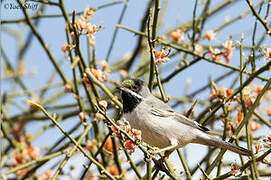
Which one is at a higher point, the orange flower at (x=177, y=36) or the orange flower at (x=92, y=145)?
the orange flower at (x=177, y=36)

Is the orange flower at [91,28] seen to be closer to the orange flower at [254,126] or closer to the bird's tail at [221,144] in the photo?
the bird's tail at [221,144]

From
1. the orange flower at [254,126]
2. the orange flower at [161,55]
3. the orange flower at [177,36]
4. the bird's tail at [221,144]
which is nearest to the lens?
the orange flower at [161,55]

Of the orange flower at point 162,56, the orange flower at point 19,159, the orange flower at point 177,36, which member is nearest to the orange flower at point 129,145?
the orange flower at point 162,56

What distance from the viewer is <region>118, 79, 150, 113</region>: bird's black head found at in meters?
4.30

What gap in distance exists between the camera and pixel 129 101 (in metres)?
4.34

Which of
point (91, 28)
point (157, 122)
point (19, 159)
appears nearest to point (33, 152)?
point (19, 159)

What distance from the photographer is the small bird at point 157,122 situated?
4.16 metres

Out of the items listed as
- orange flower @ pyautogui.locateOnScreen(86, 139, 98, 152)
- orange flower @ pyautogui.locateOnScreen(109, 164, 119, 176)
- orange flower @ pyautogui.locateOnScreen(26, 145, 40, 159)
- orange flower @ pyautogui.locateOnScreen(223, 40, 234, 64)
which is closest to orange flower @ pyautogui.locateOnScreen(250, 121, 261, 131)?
orange flower @ pyautogui.locateOnScreen(223, 40, 234, 64)

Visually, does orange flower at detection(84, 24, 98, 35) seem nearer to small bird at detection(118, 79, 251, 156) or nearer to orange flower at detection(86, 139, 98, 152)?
small bird at detection(118, 79, 251, 156)

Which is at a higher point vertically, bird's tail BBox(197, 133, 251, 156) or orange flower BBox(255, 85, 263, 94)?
orange flower BBox(255, 85, 263, 94)

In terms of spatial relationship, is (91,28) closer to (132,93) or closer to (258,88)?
(132,93)

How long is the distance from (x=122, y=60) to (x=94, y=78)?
122 inches

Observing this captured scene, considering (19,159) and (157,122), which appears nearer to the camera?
(157,122)

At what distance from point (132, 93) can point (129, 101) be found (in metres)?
0.11
